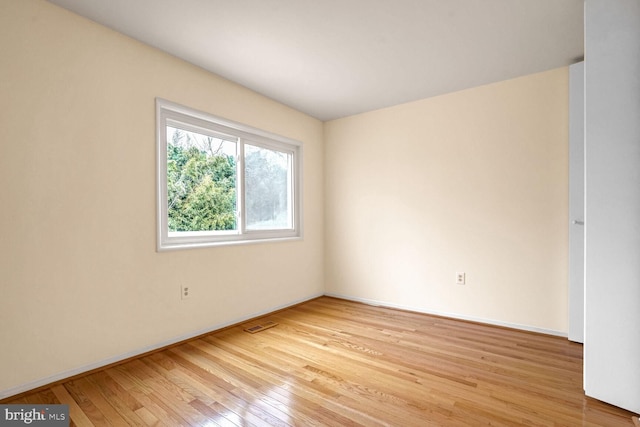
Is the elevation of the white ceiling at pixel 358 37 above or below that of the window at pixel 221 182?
above

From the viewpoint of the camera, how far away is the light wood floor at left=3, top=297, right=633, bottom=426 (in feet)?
5.57

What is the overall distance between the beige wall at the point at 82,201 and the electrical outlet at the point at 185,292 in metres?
0.06

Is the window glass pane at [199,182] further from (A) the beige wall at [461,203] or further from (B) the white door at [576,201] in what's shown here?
(B) the white door at [576,201]

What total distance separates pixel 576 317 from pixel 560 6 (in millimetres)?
2448

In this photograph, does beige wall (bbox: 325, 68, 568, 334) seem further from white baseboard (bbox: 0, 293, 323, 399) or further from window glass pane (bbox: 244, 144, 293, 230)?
white baseboard (bbox: 0, 293, 323, 399)

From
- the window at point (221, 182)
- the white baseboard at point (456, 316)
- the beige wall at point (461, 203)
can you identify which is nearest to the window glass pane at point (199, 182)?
the window at point (221, 182)

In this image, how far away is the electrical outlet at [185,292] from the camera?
274cm

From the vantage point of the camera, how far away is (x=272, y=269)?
3658mm

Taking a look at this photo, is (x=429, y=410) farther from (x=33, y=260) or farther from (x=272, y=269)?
(x=33, y=260)

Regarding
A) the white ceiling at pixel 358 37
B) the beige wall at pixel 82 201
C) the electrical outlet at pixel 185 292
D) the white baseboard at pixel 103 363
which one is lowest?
the white baseboard at pixel 103 363

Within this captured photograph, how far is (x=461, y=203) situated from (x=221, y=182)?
2564mm

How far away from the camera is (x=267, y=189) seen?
380 centimetres

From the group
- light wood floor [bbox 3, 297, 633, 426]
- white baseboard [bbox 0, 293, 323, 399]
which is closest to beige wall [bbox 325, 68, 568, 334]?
light wood floor [bbox 3, 297, 633, 426]

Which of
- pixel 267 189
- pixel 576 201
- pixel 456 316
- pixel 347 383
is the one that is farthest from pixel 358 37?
pixel 456 316
